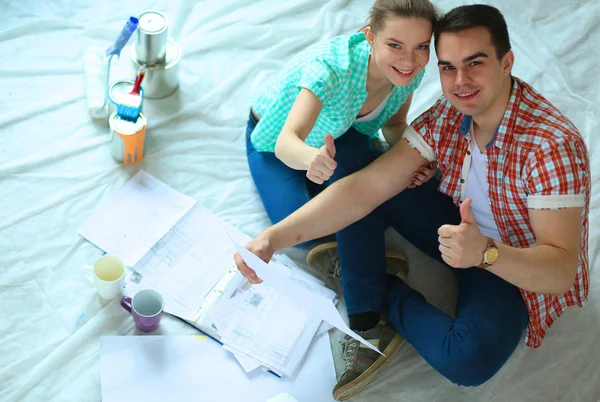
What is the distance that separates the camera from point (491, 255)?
1459mm

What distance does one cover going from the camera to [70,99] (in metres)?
2.16

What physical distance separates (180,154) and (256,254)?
621 mm

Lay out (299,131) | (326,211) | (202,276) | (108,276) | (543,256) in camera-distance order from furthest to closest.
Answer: (202,276) < (108,276) < (326,211) < (299,131) < (543,256)

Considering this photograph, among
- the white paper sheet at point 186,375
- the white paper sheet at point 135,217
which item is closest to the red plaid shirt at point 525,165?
the white paper sheet at point 186,375

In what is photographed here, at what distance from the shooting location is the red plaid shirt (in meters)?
1.51

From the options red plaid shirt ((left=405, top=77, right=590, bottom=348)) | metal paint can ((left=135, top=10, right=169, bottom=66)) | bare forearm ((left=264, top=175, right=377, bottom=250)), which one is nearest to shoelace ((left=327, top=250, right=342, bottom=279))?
bare forearm ((left=264, top=175, right=377, bottom=250))

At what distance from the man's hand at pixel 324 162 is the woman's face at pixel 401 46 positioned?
10.4 inches

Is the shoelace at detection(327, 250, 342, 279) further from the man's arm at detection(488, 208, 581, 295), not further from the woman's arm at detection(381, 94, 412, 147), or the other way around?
the man's arm at detection(488, 208, 581, 295)

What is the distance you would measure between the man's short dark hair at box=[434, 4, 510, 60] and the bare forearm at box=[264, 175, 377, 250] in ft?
1.46

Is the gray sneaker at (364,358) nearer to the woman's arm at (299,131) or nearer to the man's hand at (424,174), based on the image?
the man's hand at (424,174)

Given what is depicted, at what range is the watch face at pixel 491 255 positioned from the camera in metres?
1.45

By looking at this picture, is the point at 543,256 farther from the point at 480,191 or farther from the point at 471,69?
the point at 471,69

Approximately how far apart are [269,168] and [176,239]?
0.33 meters

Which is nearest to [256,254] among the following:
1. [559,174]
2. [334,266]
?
[334,266]
